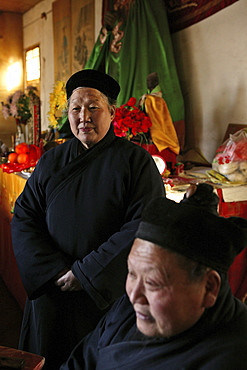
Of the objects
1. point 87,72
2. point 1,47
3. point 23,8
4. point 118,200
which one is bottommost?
point 118,200

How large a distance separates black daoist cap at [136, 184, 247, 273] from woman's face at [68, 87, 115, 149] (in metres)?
0.86

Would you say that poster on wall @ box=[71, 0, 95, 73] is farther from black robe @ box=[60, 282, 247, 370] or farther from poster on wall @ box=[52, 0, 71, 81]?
black robe @ box=[60, 282, 247, 370]

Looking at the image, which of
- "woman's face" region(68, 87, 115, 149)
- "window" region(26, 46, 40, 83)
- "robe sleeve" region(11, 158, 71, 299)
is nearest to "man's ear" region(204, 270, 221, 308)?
"robe sleeve" region(11, 158, 71, 299)

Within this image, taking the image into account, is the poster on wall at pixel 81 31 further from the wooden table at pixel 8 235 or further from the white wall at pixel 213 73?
the wooden table at pixel 8 235

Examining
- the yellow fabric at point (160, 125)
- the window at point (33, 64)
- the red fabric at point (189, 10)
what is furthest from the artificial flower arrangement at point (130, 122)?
the window at point (33, 64)

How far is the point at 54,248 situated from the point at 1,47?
279 inches

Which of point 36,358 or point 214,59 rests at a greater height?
point 214,59

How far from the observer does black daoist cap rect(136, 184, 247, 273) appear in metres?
0.74

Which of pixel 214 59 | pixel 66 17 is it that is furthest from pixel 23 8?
pixel 214 59

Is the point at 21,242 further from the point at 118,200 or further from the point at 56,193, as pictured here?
the point at 118,200

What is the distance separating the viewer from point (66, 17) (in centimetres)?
602

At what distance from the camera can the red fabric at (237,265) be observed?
7.67 ft

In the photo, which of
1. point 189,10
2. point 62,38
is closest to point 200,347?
point 189,10

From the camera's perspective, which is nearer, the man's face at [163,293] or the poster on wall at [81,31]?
the man's face at [163,293]
